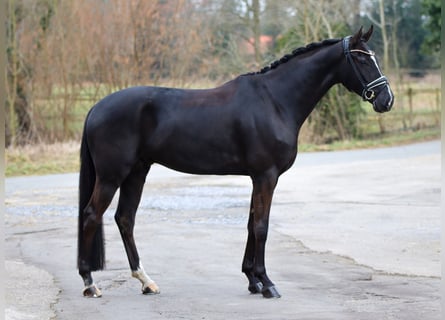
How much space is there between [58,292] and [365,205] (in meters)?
7.22

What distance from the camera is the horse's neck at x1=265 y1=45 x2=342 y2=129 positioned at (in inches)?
278

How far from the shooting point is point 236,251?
9297 millimetres

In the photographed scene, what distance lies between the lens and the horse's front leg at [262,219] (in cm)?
684

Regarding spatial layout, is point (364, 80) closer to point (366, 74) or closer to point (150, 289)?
point (366, 74)

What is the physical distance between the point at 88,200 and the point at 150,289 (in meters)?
0.97

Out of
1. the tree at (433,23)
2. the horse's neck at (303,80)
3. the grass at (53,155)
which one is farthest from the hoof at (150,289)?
the tree at (433,23)

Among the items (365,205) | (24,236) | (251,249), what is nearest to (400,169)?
(365,205)

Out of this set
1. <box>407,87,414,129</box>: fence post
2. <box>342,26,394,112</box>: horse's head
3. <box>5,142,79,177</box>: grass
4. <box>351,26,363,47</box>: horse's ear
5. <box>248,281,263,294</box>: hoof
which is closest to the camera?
<box>342,26,394,112</box>: horse's head

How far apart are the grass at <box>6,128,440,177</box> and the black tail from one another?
39.7 ft

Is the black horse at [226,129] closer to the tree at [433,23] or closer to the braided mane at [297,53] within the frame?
the braided mane at [297,53]

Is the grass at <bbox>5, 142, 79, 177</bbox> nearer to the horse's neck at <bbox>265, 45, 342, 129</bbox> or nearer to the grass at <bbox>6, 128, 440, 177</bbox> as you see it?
the grass at <bbox>6, 128, 440, 177</bbox>

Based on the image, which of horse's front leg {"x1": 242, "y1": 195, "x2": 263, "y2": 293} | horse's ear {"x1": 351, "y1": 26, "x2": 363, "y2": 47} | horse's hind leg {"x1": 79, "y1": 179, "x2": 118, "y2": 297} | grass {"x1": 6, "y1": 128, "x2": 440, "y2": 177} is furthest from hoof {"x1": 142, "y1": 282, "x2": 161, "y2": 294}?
grass {"x1": 6, "y1": 128, "x2": 440, "y2": 177}

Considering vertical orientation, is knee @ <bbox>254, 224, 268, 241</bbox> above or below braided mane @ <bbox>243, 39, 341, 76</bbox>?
below

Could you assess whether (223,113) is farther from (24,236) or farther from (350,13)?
(350,13)
